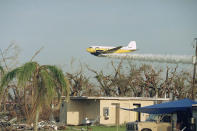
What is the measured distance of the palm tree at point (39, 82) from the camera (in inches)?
525

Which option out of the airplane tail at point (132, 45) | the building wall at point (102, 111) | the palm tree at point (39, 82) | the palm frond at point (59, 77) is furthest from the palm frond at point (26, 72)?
the airplane tail at point (132, 45)

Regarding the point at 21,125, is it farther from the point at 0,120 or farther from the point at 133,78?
the point at 133,78

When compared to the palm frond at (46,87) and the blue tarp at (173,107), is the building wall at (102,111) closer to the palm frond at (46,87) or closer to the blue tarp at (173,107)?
the blue tarp at (173,107)

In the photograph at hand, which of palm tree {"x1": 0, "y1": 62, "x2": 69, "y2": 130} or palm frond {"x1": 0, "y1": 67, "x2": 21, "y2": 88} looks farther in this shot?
palm frond {"x1": 0, "y1": 67, "x2": 21, "y2": 88}

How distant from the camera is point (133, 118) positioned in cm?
3184

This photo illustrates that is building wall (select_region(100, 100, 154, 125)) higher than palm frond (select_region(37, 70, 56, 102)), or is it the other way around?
palm frond (select_region(37, 70, 56, 102))

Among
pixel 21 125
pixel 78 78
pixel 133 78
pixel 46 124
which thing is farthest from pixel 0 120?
pixel 133 78

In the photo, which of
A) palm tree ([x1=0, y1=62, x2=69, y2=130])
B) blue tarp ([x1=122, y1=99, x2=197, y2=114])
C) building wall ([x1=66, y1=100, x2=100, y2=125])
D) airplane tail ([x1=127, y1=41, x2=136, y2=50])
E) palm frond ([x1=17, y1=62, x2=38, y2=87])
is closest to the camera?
palm frond ([x1=17, y1=62, x2=38, y2=87])

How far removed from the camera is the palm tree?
1334cm

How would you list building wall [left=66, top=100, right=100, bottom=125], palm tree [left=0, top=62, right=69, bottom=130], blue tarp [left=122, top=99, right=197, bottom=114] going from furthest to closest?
building wall [left=66, top=100, right=100, bottom=125] → blue tarp [left=122, top=99, right=197, bottom=114] → palm tree [left=0, top=62, right=69, bottom=130]

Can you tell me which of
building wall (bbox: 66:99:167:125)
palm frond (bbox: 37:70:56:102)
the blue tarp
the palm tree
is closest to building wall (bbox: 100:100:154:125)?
building wall (bbox: 66:99:167:125)

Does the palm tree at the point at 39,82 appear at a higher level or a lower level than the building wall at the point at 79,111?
higher

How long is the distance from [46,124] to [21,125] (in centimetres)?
206

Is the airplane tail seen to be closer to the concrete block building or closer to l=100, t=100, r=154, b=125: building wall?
the concrete block building
